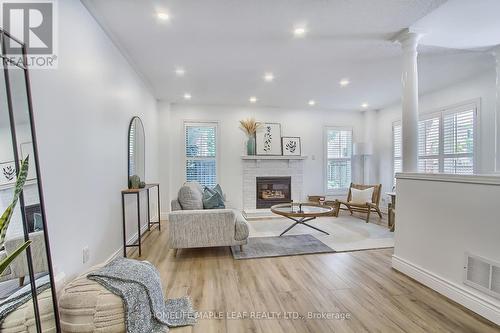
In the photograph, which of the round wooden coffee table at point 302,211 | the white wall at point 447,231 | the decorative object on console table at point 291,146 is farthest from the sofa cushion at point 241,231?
the decorative object on console table at point 291,146

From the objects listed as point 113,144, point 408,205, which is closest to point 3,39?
point 113,144

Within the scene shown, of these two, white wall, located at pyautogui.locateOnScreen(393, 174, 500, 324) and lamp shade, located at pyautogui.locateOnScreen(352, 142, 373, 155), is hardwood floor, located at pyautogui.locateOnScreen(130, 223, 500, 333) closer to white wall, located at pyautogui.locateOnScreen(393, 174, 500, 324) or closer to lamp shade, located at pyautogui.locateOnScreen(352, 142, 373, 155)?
white wall, located at pyautogui.locateOnScreen(393, 174, 500, 324)

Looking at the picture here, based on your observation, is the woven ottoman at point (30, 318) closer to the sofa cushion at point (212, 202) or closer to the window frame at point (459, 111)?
the sofa cushion at point (212, 202)

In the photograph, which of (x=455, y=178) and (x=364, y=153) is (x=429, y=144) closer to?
(x=364, y=153)

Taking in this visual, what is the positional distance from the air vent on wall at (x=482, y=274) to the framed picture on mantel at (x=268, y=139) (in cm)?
409

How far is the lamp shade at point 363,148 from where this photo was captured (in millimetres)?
5652

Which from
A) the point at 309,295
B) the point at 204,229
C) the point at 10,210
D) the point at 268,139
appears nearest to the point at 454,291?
the point at 309,295

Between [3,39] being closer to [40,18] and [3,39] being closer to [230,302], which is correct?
[40,18]

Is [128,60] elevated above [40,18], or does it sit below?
above

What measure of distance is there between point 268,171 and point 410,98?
11.5ft

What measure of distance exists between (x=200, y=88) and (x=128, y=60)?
4.48 feet

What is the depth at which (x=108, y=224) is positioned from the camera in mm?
2490

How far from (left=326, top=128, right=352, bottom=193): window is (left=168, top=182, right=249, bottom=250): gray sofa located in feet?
12.8

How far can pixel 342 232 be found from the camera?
3.91 m
